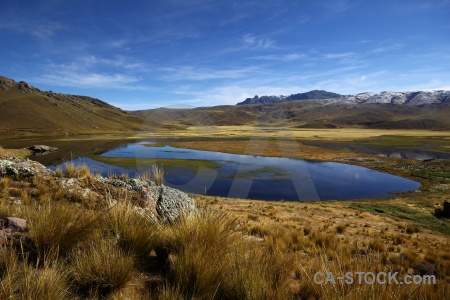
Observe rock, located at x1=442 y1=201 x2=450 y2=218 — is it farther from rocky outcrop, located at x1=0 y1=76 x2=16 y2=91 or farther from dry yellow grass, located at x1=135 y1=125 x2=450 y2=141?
rocky outcrop, located at x1=0 y1=76 x2=16 y2=91

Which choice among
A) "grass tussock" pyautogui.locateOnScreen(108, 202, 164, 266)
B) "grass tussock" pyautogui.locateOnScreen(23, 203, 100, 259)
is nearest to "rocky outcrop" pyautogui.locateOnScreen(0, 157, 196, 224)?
"grass tussock" pyautogui.locateOnScreen(108, 202, 164, 266)

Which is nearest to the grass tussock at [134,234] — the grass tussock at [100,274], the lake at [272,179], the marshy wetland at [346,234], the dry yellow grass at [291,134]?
the grass tussock at [100,274]

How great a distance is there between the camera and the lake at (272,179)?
27609 millimetres

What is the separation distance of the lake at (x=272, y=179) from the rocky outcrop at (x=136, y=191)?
49.3 ft

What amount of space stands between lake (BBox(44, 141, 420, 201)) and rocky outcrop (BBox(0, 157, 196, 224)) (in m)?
15.0

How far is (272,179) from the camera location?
33094 mm

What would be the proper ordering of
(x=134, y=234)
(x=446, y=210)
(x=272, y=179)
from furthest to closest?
1. (x=272, y=179)
2. (x=446, y=210)
3. (x=134, y=234)

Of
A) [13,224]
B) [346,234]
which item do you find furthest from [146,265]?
[346,234]

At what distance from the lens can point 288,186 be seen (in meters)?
30.2

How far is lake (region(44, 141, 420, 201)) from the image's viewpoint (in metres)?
27.6

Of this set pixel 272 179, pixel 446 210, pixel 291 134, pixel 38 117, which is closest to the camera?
pixel 446 210

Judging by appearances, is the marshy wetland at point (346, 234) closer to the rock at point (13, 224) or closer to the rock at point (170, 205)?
the rock at point (170, 205)

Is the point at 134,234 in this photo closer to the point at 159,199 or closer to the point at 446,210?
the point at 159,199

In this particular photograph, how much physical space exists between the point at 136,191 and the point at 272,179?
2686 centimetres
